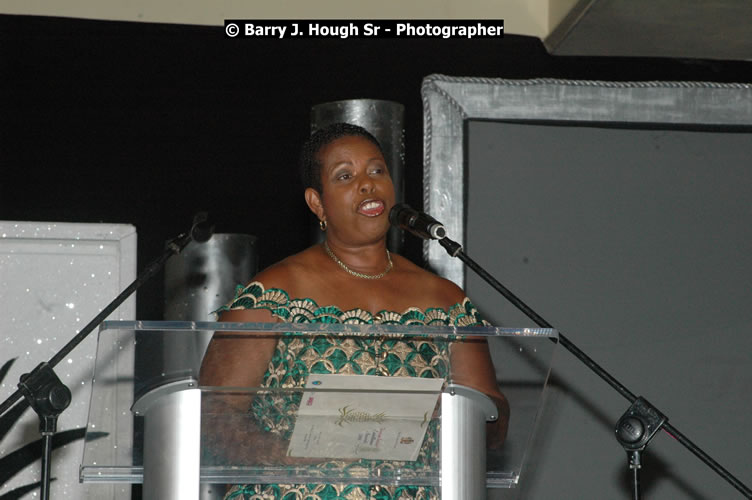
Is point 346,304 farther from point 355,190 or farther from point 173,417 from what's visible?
point 173,417

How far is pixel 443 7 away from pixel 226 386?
2.48 metres

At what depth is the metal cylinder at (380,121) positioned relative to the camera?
3.14 meters

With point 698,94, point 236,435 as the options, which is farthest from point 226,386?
point 698,94

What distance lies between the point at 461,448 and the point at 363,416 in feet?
0.52

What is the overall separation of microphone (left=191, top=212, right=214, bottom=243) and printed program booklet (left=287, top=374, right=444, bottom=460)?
57 centimetres

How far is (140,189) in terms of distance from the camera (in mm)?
3566

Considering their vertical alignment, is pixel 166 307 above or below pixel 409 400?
above

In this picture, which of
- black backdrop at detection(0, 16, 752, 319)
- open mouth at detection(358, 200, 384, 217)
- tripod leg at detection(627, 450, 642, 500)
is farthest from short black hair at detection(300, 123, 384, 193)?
black backdrop at detection(0, 16, 752, 319)

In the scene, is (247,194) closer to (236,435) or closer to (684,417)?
(684,417)

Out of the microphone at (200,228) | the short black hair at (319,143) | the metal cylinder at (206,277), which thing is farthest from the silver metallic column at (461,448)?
the metal cylinder at (206,277)

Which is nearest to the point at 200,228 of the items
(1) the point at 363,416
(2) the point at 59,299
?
(1) the point at 363,416

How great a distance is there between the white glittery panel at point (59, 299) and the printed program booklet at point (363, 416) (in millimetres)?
1900

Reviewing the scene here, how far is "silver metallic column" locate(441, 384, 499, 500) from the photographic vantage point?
1650 millimetres

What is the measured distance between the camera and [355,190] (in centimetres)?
242
